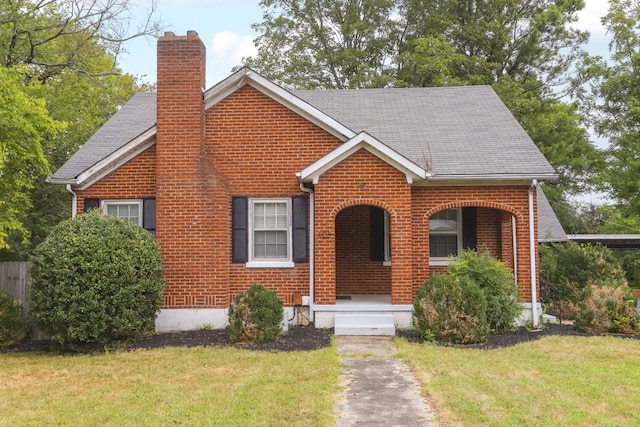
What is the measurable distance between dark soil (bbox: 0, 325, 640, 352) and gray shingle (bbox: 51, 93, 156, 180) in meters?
4.12

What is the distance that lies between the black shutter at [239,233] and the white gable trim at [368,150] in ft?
5.34

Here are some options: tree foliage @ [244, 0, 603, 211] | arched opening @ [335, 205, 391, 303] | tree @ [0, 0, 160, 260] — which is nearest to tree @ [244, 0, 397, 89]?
tree foliage @ [244, 0, 603, 211]

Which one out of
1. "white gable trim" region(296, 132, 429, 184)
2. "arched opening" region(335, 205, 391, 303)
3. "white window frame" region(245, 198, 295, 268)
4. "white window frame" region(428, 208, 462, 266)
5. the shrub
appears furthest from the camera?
"arched opening" region(335, 205, 391, 303)

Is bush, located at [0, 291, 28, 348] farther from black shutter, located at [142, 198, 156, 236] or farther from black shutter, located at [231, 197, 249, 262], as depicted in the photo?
black shutter, located at [231, 197, 249, 262]

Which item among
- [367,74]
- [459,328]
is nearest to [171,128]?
[459,328]

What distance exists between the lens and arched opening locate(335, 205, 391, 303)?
13.0 metres

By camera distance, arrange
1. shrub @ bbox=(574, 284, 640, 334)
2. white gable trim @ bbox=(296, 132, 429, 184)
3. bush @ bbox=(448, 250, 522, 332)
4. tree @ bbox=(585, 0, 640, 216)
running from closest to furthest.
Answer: bush @ bbox=(448, 250, 522, 332) → shrub @ bbox=(574, 284, 640, 334) → white gable trim @ bbox=(296, 132, 429, 184) → tree @ bbox=(585, 0, 640, 216)

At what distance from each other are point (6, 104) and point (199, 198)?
3.93 m

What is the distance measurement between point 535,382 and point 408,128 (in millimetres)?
8134

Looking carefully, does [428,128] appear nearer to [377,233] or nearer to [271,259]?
[377,233]

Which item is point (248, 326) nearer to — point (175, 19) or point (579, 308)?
point (579, 308)

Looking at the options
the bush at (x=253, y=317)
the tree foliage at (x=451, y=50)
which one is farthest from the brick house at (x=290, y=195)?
the tree foliage at (x=451, y=50)

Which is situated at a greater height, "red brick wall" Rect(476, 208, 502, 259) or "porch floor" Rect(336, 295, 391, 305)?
"red brick wall" Rect(476, 208, 502, 259)

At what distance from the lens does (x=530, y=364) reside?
26.6 feet
